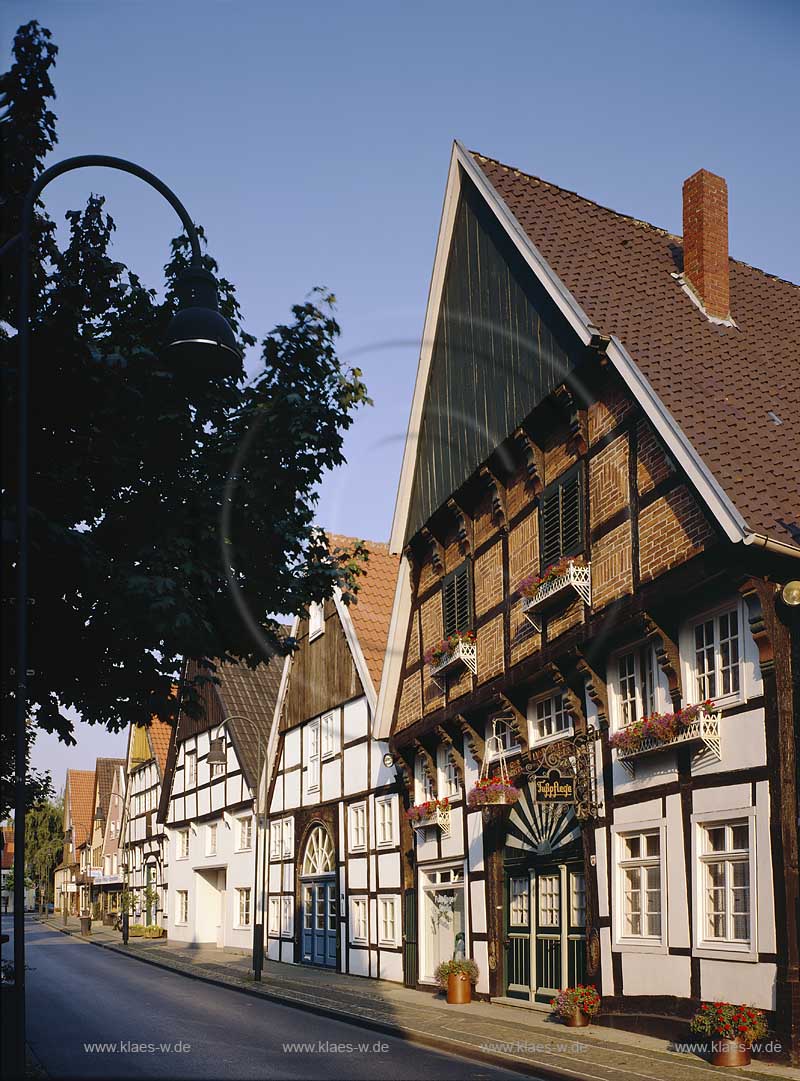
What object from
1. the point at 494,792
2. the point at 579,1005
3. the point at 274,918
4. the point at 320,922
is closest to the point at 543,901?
the point at 494,792

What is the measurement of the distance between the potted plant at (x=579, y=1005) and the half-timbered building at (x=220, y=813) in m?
20.8

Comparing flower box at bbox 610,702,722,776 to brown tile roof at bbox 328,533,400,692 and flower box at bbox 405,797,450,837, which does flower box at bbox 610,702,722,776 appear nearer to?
flower box at bbox 405,797,450,837

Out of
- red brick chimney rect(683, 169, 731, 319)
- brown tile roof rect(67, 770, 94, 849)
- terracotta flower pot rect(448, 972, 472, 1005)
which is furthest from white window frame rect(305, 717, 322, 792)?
brown tile roof rect(67, 770, 94, 849)

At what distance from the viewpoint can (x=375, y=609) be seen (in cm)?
3228

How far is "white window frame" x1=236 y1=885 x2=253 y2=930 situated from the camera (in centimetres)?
4043

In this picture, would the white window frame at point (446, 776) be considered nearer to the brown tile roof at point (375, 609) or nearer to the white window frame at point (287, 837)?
the brown tile roof at point (375, 609)

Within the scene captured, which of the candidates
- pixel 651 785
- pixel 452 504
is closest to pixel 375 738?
pixel 452 504

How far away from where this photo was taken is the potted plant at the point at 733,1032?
13.1 meters

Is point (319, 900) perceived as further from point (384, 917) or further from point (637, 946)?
point (637, 946)

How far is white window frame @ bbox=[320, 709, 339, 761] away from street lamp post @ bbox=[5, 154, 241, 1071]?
23.0 m

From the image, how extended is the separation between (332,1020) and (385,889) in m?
8.46

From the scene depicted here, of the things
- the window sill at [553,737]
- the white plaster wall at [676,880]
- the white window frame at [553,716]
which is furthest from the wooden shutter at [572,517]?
the white plaster wall at [676,880]

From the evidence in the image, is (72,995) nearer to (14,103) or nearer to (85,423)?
(85,423)

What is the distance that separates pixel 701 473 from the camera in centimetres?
1457
